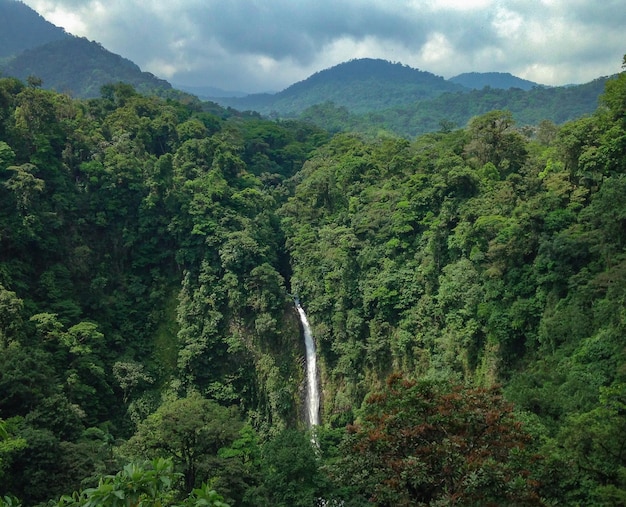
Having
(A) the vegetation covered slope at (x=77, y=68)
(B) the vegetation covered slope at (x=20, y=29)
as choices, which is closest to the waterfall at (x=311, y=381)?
(A) the vegetation covered slope at (x=77, y=68)

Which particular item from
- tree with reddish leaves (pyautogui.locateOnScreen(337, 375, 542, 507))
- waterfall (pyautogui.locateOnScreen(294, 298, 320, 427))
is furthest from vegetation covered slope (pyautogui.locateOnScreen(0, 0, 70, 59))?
tree with reddish leaves (pyautogui.locateOnScreen(337, 375, 542, 507))

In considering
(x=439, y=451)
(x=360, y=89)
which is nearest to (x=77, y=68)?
(x=360, y=89)

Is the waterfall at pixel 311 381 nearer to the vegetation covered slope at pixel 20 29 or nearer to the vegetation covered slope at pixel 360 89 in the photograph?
the vegetation covered slope at pixel 360 89

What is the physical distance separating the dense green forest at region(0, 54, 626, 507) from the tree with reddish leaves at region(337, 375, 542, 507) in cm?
5

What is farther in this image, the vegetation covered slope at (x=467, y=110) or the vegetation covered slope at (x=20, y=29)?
the vegetation covered slope at (x=20, y=29)

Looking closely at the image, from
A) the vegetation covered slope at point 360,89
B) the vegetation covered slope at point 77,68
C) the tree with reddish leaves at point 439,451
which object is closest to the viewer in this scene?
the tree with reddish leaves at point 439,451

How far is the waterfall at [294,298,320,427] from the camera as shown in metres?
27.9

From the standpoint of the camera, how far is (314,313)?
2936 cm

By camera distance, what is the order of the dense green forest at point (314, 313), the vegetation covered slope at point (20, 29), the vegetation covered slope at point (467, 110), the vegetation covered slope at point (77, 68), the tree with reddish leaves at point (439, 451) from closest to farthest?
1. the tree with reddish leaves at point (439, 451)
2. the dense green forest at point (314, 313)
3. the vegetation covered slope at point (467, 110)
4. the vegetation covered slope at point (77, 68)
5. the vegetation covered slope at point (20, 29)

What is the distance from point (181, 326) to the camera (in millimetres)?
30109

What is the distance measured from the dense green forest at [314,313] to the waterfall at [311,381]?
20.3 inches

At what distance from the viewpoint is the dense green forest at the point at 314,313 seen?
11.0m

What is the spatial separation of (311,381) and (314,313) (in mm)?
3786

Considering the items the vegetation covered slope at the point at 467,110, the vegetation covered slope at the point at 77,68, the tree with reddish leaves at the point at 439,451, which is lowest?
the tree with reddish leaves at the point at 439,451
